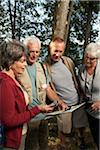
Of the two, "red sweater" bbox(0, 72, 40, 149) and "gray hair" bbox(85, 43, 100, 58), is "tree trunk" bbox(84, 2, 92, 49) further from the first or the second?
"red sweater" bbox(0, 72, 40, 149)

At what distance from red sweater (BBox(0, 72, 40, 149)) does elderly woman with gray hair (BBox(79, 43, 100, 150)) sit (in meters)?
0.95

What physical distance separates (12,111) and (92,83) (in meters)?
1.17

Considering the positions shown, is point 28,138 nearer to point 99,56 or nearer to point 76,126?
point 76,126

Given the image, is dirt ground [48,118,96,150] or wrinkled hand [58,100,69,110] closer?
wrinkled hand [58,100,69,110]

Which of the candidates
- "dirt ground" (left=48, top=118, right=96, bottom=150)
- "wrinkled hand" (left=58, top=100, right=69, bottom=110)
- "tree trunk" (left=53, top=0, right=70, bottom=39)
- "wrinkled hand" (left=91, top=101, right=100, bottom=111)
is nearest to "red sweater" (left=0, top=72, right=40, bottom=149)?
"wrinkled hand" (left=58, top=100, right=69, bottom=110)

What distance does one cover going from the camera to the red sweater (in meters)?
2.21

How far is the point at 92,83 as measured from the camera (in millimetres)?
3164

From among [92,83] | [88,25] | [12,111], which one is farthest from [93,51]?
[88,25]

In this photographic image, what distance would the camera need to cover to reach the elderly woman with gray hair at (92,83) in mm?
3104

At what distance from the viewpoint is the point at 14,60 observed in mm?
2369

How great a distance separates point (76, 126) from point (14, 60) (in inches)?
54.7

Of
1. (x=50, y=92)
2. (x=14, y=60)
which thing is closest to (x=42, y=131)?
(x=50, y=92)

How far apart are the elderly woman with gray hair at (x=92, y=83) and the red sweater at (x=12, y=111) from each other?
37.2 inches

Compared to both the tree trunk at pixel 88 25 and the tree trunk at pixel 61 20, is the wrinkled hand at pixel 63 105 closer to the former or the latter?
the tree trunk at pixel 61 20
